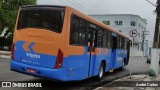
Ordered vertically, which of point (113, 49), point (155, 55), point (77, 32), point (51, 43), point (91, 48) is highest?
point (77, 32)

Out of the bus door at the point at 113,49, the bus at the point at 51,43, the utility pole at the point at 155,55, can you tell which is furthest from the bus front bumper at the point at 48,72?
the utility pole at the point at 155,55

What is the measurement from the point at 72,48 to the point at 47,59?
1.03 m

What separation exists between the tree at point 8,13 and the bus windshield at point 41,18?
36.7m

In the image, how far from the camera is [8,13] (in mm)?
48969

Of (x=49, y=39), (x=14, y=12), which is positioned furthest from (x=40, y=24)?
(x=14, y=12)

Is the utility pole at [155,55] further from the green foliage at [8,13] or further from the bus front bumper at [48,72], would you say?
the green foliage at [8,13]

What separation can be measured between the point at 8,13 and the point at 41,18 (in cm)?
3928

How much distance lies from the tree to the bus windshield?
120 ft

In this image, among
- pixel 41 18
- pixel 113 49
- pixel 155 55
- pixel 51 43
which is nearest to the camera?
pixel 51 43

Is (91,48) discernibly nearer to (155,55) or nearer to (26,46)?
(26,46)

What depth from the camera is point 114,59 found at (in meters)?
19.1

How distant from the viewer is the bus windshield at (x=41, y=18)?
1086cm

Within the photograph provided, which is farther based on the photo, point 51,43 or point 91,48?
point 91,48

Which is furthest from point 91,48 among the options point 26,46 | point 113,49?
point 113,49
